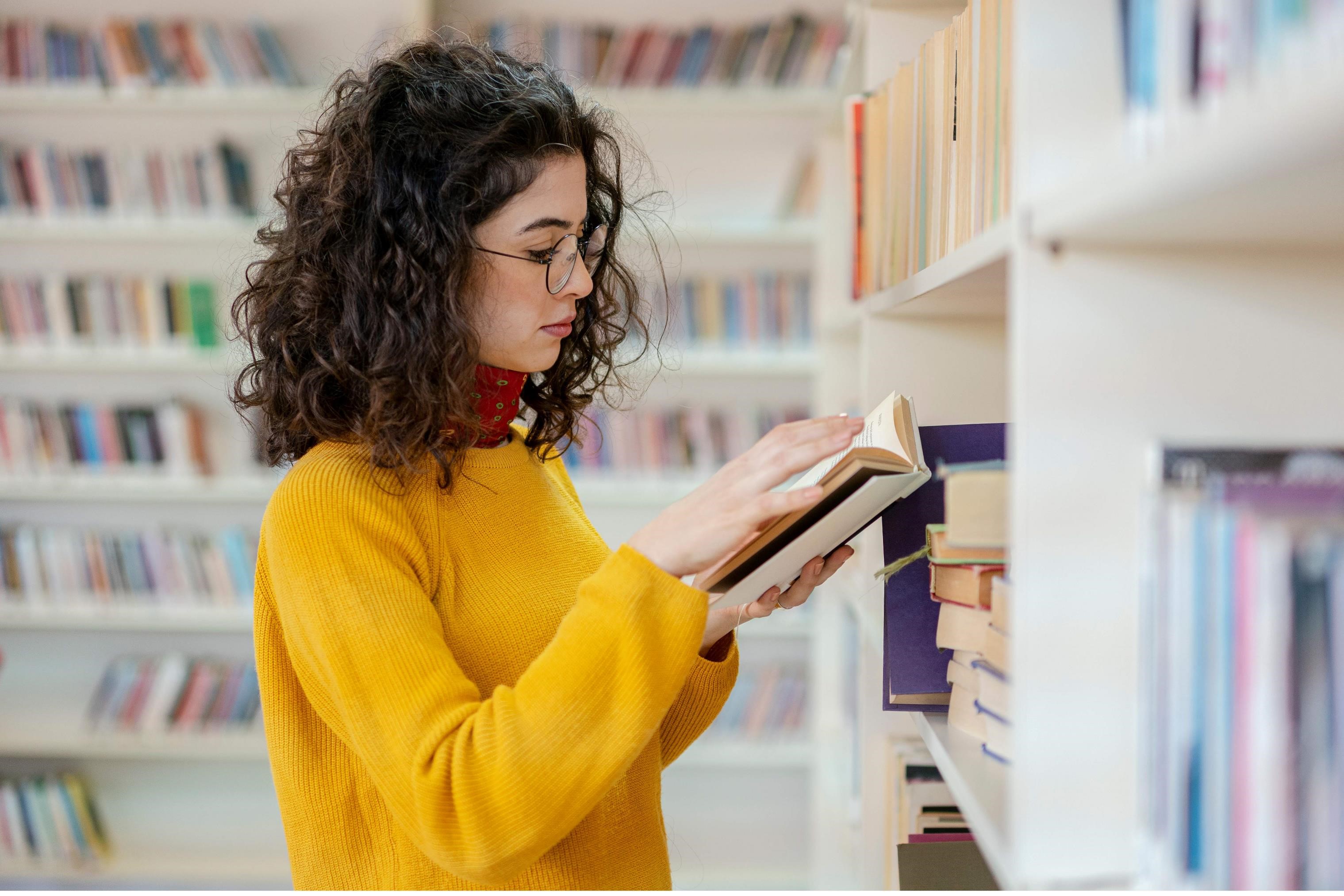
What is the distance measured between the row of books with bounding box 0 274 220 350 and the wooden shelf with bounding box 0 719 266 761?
1048 mm

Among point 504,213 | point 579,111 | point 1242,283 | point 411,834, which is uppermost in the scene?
point 579,111

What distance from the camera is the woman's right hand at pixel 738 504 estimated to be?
811 millimetres

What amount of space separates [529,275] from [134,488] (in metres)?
2.13

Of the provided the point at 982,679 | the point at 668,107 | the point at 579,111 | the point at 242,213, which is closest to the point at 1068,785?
the point at 982,679

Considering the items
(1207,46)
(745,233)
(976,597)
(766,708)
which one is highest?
(745,233)

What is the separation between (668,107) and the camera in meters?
2.70

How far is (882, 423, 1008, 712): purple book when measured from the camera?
0.93 meters

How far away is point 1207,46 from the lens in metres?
0.48

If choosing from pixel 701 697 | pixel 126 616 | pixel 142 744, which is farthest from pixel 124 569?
pixel 701 697

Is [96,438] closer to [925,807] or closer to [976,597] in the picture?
[925,807]

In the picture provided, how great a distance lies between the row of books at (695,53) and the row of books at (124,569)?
156 centimetres

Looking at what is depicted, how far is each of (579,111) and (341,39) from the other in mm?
1993

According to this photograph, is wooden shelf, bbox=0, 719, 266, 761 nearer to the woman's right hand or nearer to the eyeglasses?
the eyeglasses

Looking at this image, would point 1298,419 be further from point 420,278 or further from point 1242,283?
point 420,278
